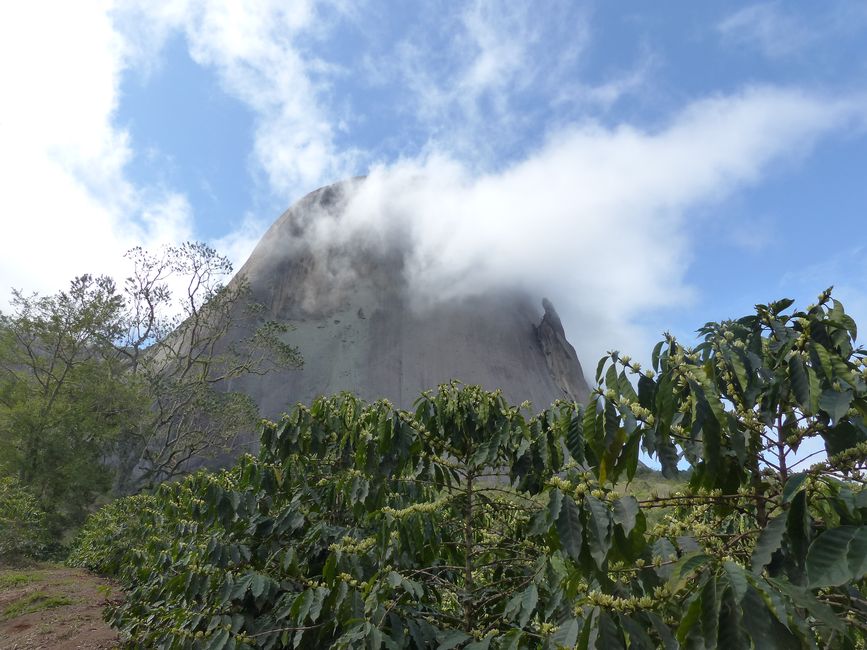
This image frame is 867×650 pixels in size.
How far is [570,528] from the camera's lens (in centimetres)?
148

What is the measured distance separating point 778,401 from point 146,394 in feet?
73.7

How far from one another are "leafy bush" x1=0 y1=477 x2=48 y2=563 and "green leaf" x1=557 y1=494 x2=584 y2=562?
1411 centimetres

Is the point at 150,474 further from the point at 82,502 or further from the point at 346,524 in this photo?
the point at 346,524

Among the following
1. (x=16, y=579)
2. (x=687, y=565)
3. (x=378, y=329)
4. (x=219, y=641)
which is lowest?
(x=16, y=579)

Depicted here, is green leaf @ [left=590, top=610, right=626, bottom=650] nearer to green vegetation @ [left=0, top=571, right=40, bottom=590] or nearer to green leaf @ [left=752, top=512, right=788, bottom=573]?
green leaf @ [left=752, top=512, right=788, bottom=573]

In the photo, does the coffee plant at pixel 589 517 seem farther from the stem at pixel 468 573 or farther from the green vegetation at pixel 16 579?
the green vegetation at pixel 16 579

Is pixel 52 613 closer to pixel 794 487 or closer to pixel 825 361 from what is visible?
pixel 794 487

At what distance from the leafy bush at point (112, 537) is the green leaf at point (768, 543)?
9.18 m

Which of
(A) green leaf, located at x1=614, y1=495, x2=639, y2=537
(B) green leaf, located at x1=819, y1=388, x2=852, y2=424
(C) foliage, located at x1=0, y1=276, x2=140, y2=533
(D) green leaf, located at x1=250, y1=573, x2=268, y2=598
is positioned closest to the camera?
(A) green leaf, located at x1=614, y1=495, x2=639, y2=537

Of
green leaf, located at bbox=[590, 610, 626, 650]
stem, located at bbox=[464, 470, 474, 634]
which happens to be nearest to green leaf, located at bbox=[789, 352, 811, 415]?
green leaf, located at bbox=[590, 610, 626, 650]

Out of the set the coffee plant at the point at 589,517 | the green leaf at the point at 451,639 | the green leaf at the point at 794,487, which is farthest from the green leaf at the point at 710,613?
the green leaf at the point at 451,639

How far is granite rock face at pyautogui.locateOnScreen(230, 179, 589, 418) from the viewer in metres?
41.9

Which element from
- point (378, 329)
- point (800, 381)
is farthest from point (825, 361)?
point (378, 329)

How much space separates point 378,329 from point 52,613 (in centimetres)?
3871
